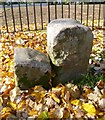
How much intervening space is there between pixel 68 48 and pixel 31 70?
0.49 meters

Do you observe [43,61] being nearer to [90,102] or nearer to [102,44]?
[90,102]

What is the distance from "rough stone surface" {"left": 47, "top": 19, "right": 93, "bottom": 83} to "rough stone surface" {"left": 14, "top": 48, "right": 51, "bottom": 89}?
0.17 m

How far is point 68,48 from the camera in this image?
3260 mm

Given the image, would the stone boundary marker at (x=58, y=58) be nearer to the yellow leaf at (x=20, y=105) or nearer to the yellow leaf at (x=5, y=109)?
the yellow leaf at (x=20, y=105)

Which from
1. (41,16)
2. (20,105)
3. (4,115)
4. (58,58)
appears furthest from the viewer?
(41,16)

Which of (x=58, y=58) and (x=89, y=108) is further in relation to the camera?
(x=58, y=58)

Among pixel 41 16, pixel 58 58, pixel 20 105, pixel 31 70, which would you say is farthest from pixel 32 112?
pixel 41 16

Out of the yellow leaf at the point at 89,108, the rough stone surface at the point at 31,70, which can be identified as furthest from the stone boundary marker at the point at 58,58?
the yellow leaf at the point at 89,108

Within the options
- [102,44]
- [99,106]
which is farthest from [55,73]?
[102,44]

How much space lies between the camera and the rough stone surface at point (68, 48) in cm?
321

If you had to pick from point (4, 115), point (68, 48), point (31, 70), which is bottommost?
point (4, 115)

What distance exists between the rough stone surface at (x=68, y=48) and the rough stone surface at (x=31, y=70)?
0.17 metres

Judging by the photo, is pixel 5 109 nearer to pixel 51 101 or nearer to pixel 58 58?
pixel 51 101

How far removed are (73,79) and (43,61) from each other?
18.8 inches
